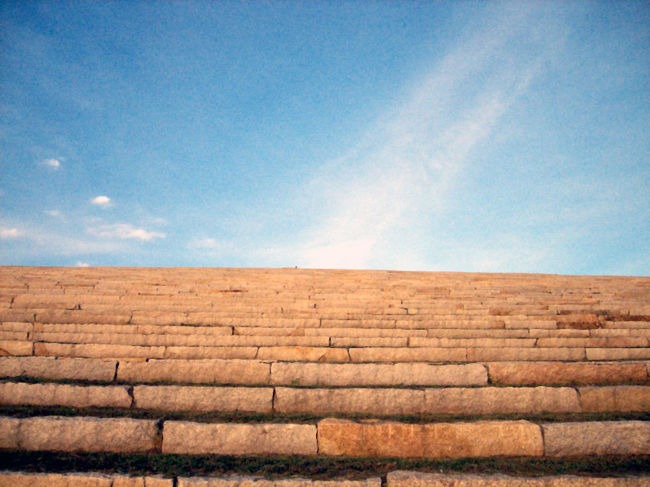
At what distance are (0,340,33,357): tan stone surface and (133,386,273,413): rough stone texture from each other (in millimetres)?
1757

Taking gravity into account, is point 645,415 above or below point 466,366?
below

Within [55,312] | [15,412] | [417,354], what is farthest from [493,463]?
[55,312]

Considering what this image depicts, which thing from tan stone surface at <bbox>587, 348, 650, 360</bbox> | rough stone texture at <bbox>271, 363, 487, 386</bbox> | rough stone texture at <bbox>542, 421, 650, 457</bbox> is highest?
tan stone surface at <bbox>587, 348, 650, 360</bbox>

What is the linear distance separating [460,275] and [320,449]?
650 centimetres

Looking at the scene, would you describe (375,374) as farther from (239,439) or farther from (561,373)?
(561,373)

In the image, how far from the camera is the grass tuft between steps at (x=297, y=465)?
7.08 feet

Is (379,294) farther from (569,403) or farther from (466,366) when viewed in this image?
(569,403)

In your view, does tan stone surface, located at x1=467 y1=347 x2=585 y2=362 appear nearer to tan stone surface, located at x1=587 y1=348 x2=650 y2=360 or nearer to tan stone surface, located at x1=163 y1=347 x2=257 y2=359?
tan stone surface, located at x1=587 y1=348 x2=650 y2=360

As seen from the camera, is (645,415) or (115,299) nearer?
(645,415)

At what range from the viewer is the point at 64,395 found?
9.57 ft

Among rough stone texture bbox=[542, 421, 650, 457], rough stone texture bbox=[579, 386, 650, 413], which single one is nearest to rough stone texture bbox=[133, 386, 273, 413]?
rough stone texture bbox=[542, 421, 650, 457]

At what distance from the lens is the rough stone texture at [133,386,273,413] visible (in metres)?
2.83

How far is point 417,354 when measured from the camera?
370 cm

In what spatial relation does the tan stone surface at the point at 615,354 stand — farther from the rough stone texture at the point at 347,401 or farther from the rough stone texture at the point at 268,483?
the rough stone texture at the point at 268,483
